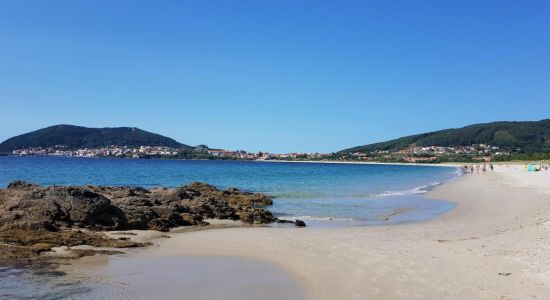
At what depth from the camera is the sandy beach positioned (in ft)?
29.1

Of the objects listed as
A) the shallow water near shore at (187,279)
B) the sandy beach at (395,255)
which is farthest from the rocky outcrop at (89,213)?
the shallow water near shore at (187,279)

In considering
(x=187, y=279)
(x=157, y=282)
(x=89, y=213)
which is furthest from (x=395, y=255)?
(x=89, y=213)

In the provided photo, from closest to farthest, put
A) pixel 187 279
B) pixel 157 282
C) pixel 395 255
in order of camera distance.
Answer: pixel 157 282 → pixel 187 279 → pixel 395 255

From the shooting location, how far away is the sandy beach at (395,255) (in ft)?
29.1

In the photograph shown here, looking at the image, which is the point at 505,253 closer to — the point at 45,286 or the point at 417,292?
the point at 417,292

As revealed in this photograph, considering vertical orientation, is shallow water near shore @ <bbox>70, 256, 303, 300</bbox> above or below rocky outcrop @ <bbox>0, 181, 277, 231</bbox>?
below

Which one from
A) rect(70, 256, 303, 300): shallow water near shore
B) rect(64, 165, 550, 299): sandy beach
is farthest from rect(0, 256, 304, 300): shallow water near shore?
rect(64, 165, 550, 299): sandy beach

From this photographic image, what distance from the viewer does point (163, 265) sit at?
36.7 feet

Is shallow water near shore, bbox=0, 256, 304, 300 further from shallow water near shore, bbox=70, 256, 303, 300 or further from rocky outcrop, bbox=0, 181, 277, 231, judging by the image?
rocky outcrop, bbox=0, 181, 277, 231

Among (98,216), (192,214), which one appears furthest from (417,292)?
(192,214)

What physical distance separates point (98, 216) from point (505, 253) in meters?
12.8

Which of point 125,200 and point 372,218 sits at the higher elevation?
point 125,200

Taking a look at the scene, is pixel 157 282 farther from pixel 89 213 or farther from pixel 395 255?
pixel 89 213

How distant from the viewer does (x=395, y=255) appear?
39.3 ft
